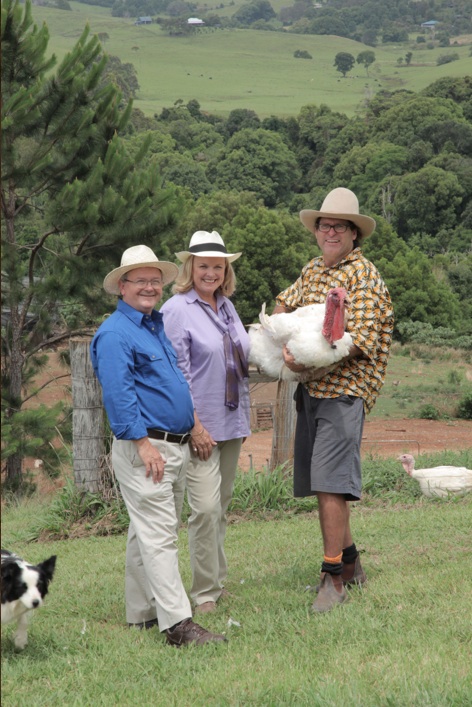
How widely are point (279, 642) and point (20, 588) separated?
3.88 ft

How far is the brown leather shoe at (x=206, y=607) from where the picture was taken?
4941 mm

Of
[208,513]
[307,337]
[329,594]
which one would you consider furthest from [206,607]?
[307,337]

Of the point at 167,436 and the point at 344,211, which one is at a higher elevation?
the point at 344,211

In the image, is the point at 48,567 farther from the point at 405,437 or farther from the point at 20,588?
the point at 405,437

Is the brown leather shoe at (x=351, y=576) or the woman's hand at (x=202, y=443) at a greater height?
the woman's hand at (x=202, y=443)

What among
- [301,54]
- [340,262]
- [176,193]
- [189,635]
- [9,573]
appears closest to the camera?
[9,573]

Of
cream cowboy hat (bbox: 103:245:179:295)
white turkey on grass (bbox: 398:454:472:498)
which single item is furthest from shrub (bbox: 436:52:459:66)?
cream cowboy hat (bbox: 103:245:179:295)

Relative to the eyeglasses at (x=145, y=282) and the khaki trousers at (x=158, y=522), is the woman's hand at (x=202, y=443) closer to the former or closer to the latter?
the khaki trousers at (x=158, y=522)

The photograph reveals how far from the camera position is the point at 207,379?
4895 millimetres

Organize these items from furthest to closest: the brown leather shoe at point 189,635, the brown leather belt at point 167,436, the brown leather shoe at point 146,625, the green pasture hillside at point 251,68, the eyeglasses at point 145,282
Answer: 1. the green pasture hillside at point 251,68
2. the brown leather shoe at point 146,625
3. the eyeglasses at point 145,282
4. the brown leather belt at point 167,436
5. the brown leather shoe at point 189,635

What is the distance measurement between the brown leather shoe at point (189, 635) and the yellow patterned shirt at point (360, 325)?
131 cm

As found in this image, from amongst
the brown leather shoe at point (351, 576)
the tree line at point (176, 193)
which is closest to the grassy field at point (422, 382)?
the tree line at point (176, 193)

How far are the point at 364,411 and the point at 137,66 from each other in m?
164

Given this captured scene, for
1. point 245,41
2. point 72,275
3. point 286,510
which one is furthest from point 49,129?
point 245,41
